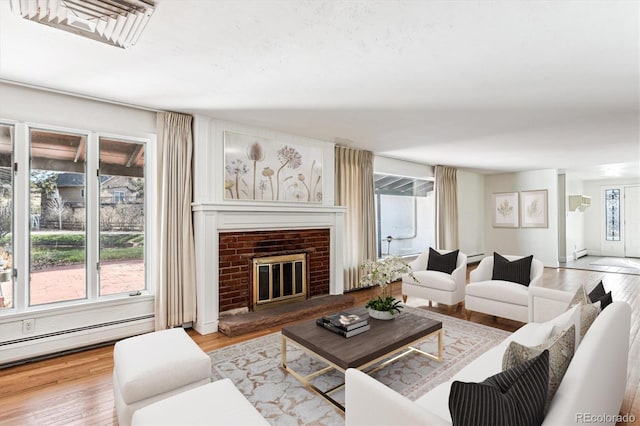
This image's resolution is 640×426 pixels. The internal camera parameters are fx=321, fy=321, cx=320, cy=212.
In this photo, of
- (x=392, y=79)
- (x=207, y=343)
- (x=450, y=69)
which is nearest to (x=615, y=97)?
(x=450, y=69)

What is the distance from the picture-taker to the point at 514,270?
150 inches

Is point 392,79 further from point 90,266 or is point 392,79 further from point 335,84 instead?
point 90,266

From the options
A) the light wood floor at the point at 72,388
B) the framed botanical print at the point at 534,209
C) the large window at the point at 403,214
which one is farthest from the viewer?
the framed botanical print at the point at 534,209

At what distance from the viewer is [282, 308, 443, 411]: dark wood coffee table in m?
2.15

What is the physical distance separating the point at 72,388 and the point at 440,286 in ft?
12.7

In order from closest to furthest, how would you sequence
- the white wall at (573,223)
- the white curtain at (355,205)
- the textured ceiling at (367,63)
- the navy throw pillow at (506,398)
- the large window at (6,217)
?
the navy throw pillow at (506,398) → the textured ceiling at (367,63) → the large window at (6,217) → the white curtain at (355,205) → the white wall at (573,223)

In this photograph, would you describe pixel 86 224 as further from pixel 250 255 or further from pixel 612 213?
pixel 612 213

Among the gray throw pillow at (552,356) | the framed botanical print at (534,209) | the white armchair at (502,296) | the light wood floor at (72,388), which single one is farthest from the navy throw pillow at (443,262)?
the framed botanical print at (534,209)

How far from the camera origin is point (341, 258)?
4.89 meters

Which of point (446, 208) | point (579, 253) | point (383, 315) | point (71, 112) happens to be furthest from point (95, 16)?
point (579, 253)

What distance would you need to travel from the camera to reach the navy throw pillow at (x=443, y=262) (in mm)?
4406

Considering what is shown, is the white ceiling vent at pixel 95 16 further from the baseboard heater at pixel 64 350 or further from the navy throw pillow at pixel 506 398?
the baseboard heater at pixel 64 350

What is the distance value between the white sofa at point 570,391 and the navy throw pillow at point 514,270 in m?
1.88

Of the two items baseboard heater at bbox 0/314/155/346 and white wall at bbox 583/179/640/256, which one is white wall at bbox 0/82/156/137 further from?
white wall at bbox 583/179/640/256
